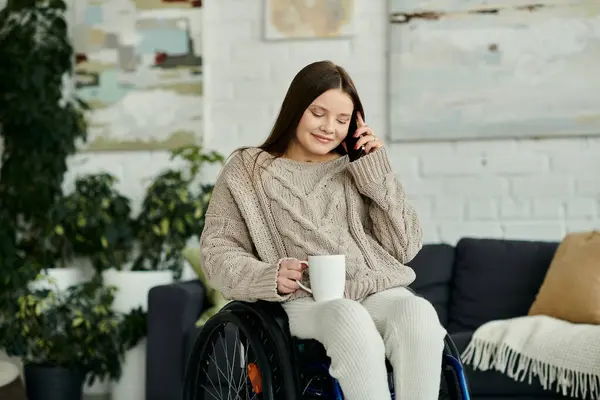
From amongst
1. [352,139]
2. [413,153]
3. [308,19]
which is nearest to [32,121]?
[308,19]

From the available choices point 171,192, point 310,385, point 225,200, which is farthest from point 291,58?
point 310,385

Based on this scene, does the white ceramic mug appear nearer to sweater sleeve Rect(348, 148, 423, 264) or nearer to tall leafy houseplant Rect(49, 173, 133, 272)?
sweater sleeve Rect(348, 148, 423, 264)

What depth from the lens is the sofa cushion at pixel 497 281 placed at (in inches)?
126

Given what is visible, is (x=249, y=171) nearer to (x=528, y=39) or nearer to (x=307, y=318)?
(x=307, y=318)

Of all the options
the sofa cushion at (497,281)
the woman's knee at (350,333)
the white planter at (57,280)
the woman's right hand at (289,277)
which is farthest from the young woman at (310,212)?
the white planter at (57,280)

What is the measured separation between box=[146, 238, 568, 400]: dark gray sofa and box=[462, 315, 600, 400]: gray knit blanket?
33cm

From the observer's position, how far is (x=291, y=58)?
148 inches

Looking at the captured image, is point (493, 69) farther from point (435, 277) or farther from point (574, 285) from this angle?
point (574, 285)

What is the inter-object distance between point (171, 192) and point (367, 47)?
929 millimetres

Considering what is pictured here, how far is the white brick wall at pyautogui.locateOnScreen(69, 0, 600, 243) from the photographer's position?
11.7 ft

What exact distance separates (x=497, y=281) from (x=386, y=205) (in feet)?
3.89

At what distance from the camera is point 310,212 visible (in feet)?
7.14

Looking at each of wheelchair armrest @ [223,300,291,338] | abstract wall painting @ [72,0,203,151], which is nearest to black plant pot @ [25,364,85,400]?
abstract wall painting @ [72,0,203,151]

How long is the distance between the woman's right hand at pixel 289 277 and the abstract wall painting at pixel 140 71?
1.92 meters
